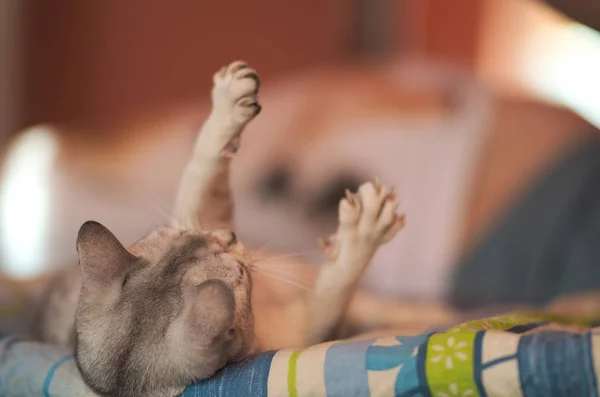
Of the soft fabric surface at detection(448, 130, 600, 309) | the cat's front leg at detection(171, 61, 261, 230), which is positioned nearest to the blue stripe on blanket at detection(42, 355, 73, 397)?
the cat's front leg at detection(171, 61, 261, 230)

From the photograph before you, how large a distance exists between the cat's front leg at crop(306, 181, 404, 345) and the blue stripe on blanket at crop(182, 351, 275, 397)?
0.76 ft

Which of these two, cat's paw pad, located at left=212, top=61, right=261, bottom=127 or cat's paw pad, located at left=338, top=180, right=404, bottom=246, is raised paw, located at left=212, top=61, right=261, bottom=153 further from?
cat's paw pad, located at left=338, top=180, right=404, bottom=246

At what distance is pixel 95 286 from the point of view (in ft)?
2.69

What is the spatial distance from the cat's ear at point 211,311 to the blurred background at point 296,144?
34cm

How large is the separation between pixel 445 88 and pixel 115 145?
48.5 inches

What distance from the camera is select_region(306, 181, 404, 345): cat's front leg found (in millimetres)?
915

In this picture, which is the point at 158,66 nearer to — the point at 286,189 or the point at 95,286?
the point at 286,189

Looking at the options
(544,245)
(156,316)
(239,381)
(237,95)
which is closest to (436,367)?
(239,381)

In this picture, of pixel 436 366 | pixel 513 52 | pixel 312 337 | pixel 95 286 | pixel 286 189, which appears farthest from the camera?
pixel 513 52

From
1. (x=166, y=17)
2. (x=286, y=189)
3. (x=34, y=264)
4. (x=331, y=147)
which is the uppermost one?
(x=166, y=17)

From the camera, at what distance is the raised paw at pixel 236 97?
2.93 ft

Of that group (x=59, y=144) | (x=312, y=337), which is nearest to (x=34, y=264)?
(x=59, y=144)

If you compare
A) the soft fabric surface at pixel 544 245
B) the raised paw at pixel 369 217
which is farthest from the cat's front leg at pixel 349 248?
the soft fabric surface at pixel 544 245

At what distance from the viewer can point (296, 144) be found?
222 cm
